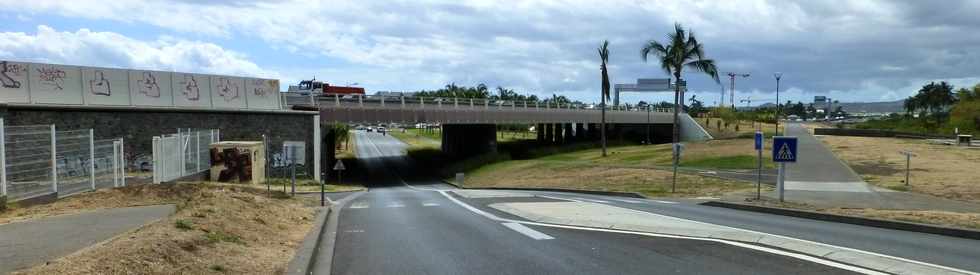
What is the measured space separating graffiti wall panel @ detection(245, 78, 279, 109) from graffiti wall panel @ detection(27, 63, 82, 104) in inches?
359

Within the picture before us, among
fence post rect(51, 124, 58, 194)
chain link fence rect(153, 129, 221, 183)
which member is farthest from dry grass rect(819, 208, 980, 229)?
chain link fence rect(153, 129, 221, 183)

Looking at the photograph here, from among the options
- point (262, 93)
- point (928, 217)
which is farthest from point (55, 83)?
point (928, 217)

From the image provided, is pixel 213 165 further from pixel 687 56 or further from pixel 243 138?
pixel 687 56

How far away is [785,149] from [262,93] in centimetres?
2777

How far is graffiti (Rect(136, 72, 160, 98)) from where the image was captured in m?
34.3

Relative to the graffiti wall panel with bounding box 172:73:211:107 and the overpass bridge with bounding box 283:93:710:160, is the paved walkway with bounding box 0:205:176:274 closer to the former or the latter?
the graffiti wall panel with bounding box 172:73:211:107

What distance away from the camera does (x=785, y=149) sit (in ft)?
71.5

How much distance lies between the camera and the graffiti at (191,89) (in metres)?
36.4

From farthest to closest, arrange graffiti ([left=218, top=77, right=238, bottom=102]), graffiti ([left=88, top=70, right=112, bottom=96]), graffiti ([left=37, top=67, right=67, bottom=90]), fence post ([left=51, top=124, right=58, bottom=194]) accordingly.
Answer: graffiti ([left=218, top=77, right=238, bottom=102]) < graffiti ([left=88, top=70, right=112, bottom=96]) < graffiti ([left=37, top=67, right=67, bottom=90]) < fence post ([left=51, top=124, right=58, bottom=194])

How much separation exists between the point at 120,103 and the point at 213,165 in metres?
4.95

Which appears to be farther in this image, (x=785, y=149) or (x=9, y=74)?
(x=9, y=74)

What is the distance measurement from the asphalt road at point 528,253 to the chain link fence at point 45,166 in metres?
6.96

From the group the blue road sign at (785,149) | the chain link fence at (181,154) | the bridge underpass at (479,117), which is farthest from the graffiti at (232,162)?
the blue road sign at (785,149)

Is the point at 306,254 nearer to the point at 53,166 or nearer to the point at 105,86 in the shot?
the point at 53,166
